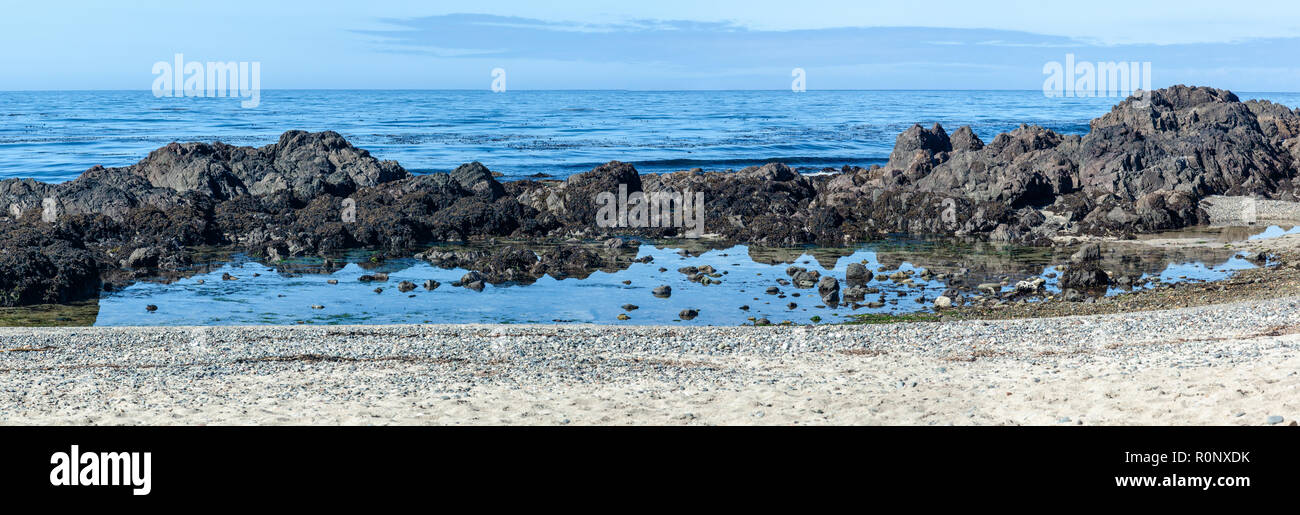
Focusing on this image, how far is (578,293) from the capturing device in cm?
2416

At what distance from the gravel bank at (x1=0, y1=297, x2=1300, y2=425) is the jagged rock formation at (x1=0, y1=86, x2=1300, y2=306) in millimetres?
8706

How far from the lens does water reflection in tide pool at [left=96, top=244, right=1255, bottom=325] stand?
70.6ft

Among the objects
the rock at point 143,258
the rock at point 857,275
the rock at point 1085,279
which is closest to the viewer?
the rock at point 1085,279

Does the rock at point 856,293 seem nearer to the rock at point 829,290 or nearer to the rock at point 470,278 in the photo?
the rock at point 829,290

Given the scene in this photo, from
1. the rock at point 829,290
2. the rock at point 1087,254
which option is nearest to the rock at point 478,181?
the rock at point 829,290

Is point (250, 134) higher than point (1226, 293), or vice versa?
point (250, 134)

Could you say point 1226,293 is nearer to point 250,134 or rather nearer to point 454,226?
point 454,226

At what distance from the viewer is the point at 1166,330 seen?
17328 millimetres

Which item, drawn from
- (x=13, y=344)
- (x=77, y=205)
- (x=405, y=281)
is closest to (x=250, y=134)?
(x=77, y=205)

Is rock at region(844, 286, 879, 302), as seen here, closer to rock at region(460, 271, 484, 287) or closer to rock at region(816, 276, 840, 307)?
rock at region(816, 276, 840, 307)

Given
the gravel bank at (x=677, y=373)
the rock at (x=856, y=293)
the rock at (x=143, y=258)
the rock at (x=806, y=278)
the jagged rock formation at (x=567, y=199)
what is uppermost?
the jagged rock formation at (x=567, y=199)

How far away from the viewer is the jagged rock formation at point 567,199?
3103cm

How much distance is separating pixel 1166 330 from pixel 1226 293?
6.05m

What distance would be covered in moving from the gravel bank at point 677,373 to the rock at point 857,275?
Answer: 18.2 feet
